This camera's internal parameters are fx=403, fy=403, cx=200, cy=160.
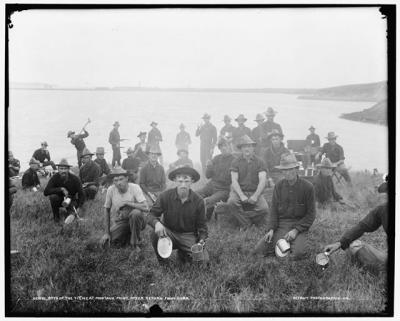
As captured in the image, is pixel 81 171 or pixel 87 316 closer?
pixel 87 316

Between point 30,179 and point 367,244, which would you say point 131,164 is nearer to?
point 30,179

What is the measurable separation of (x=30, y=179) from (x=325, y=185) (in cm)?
380

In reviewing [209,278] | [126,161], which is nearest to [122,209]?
[126,161]

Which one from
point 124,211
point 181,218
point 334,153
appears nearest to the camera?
point 181,218

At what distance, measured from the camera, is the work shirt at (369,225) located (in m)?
4.95

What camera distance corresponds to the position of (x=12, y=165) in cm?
513

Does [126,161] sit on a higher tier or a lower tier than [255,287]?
higher

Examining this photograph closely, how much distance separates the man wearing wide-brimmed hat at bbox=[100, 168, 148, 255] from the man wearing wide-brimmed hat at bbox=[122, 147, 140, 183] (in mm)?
51

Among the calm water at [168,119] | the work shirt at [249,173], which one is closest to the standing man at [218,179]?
the work shirt at [249,173]

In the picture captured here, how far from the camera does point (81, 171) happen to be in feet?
17.1

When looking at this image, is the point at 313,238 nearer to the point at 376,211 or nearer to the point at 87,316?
the point at 376,211

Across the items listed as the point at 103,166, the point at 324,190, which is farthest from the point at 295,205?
the point at 103,166

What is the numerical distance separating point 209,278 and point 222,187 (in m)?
1.12

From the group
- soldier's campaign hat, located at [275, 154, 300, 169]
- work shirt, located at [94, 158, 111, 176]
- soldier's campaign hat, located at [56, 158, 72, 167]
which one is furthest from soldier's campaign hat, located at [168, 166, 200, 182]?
soldier's campaign hat, located at [56, 158, 72, 167]
